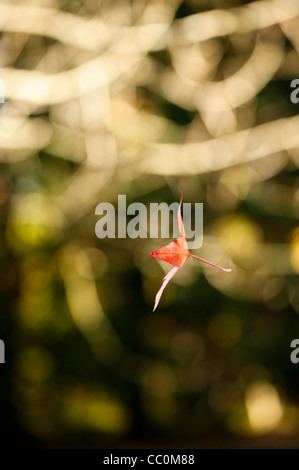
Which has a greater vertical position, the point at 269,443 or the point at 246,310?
the point at 246,310

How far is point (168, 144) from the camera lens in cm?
123

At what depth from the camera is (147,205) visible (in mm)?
1228

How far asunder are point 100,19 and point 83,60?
0.11m

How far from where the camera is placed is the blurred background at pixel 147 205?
121cm

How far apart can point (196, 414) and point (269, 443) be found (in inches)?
7.8

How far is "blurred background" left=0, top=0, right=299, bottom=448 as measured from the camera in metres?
1.21

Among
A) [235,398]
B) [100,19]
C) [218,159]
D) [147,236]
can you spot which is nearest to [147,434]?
[235,398]

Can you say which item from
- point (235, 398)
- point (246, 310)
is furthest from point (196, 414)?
point (246, 310)

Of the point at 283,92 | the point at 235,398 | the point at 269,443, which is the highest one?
the point at 283,92

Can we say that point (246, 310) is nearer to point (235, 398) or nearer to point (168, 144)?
point (235, 398)

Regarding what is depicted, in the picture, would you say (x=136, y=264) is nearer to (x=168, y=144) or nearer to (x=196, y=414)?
(x=168, y=144)

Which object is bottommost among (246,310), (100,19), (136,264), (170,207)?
(246,310)

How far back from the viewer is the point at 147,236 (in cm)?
123

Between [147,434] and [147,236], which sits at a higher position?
[147,236]
